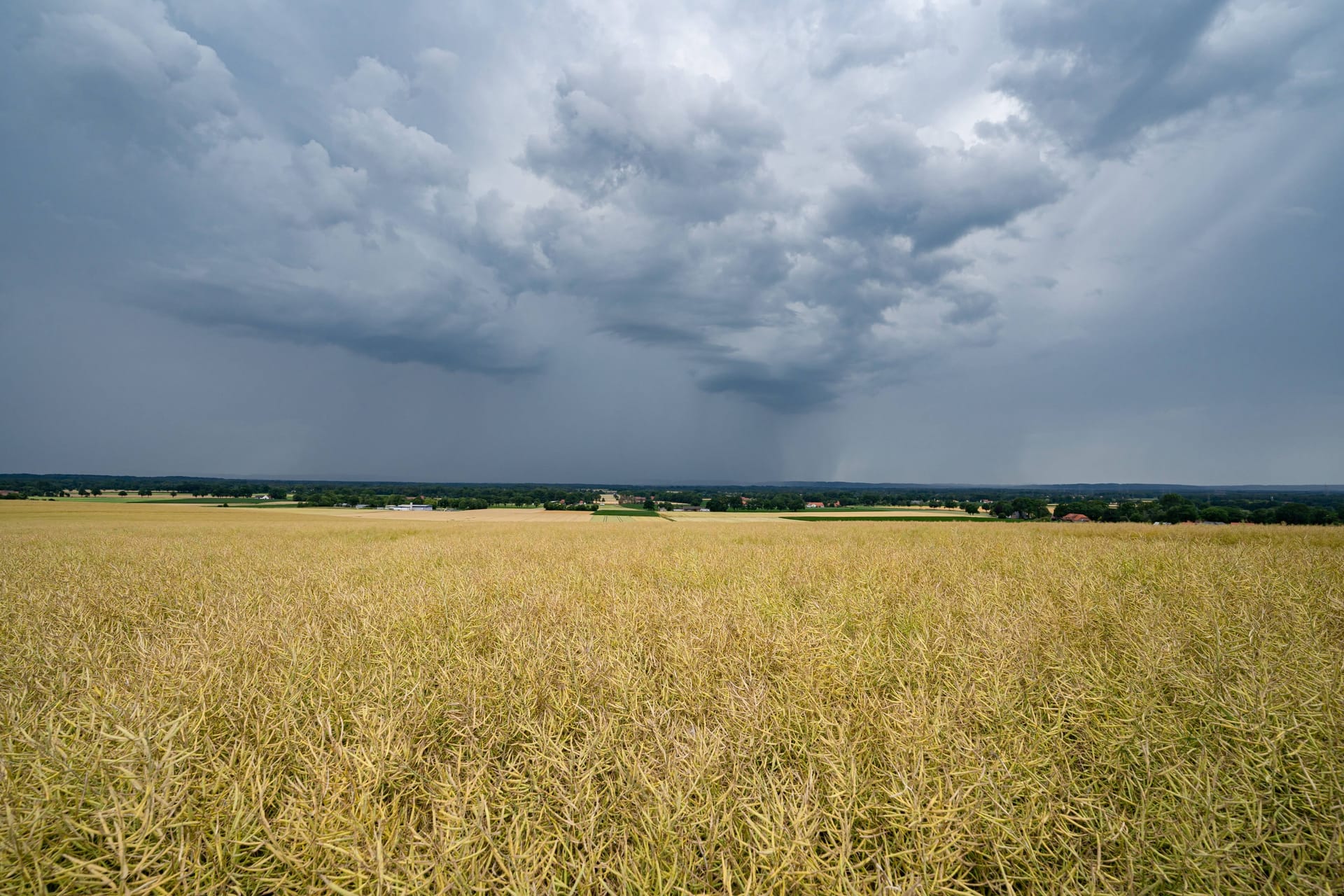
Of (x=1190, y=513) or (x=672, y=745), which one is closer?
(x=672, y=745)

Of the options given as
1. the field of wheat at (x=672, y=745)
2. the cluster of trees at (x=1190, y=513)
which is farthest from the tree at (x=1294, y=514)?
the field of wheat at (x=672, y=745)

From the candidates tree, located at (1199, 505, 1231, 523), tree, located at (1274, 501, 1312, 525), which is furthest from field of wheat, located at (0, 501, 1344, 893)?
tree, located at (1199, 505, 1231, 523)

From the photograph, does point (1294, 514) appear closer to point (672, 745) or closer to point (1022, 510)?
point (1022, 510)

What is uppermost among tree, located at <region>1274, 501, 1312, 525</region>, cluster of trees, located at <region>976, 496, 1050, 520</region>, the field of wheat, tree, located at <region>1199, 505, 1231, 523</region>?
the field of wheat

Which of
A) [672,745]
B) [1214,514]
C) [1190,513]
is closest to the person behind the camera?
[672,745]

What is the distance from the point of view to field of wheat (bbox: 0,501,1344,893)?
191 centimetres

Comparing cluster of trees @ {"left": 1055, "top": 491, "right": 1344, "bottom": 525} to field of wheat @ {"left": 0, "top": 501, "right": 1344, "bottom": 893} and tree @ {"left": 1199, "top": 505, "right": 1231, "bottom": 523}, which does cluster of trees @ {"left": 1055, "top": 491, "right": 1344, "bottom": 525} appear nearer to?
tree @ {"left": 1199, "top": 505, "right": 1231, "bottom": 523}

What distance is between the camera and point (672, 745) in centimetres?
278

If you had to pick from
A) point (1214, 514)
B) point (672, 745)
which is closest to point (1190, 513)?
point (1214, 514)

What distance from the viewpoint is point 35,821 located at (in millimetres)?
1883

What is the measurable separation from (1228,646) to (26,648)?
33.7 feet

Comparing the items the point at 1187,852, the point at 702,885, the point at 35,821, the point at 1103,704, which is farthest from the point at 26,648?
the point at 1103,704

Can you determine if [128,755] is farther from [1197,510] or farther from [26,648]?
[1197,510]

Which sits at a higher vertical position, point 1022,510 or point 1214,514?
point 1214,514
